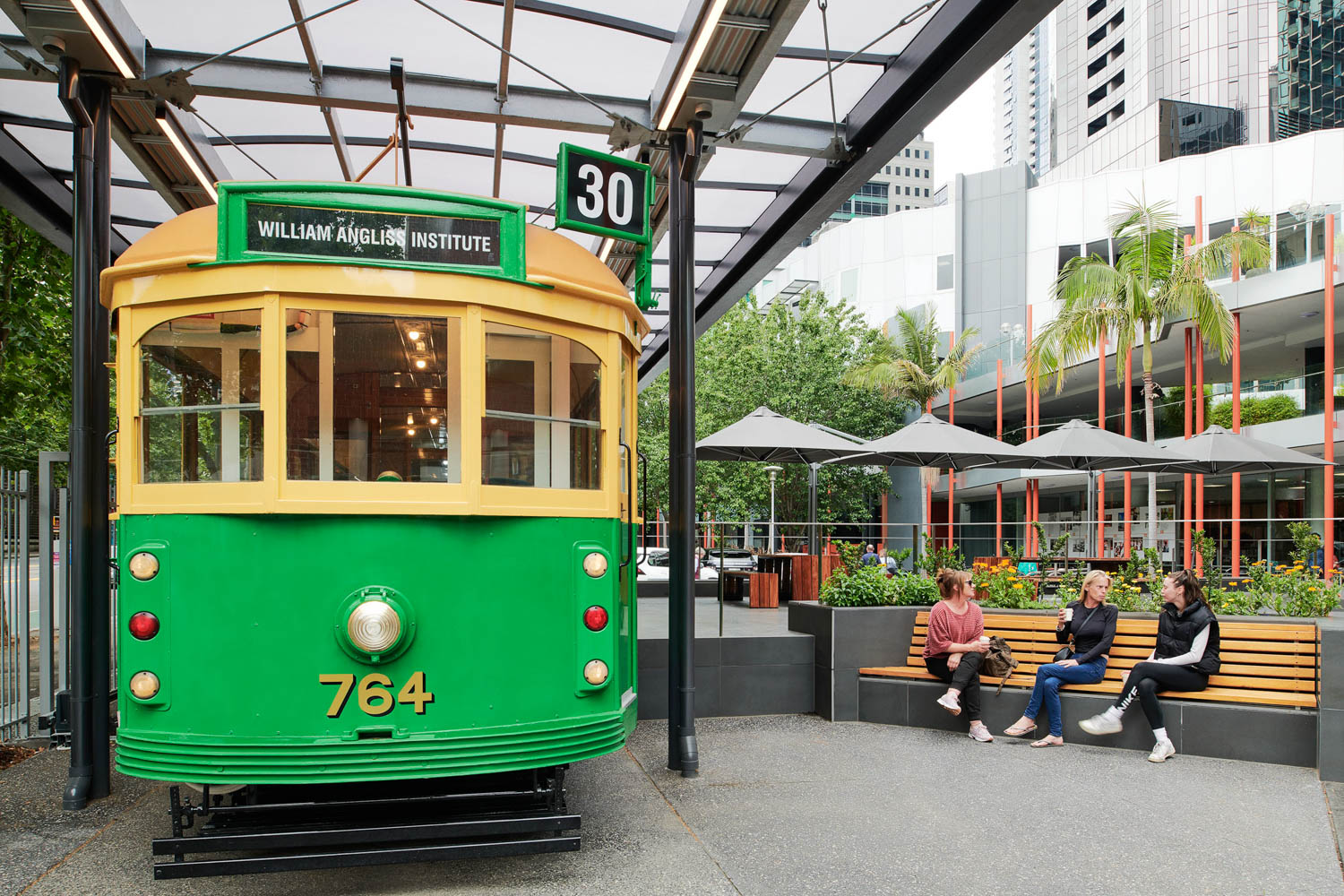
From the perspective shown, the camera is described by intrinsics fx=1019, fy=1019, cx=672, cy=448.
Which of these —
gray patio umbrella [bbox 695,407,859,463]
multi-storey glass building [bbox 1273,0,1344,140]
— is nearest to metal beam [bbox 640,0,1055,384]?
gray patio umbrella [bbox 695,407,859,463]

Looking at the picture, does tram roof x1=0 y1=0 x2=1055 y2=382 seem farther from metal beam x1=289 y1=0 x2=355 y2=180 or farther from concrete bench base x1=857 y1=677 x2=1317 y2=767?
Answer: concrete bench base x1=857 y1=677 x2=1317 y2=767

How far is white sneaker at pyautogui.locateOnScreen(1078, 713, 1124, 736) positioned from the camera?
7.52m

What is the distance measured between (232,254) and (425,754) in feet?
7.94

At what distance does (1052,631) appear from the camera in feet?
28.0

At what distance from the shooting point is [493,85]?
731 cm

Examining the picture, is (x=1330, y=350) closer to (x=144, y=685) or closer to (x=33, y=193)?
(x=33, y=193)

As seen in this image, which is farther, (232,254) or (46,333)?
(46,333)

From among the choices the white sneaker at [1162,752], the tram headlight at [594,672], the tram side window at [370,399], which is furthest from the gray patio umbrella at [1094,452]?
the tram side window at [370,399]

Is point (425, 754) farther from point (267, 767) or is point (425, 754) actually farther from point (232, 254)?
point (232, 254)

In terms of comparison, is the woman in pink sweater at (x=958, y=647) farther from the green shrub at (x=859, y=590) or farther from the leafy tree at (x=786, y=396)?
the leafy tree at (x=786, y=396)

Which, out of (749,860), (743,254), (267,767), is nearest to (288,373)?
(267,767)

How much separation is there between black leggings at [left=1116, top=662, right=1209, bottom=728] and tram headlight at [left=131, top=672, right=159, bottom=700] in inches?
253

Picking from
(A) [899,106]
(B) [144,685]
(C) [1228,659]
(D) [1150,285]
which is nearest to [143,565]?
(B) [144,685]

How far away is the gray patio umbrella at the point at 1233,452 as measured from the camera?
49.3 feet
